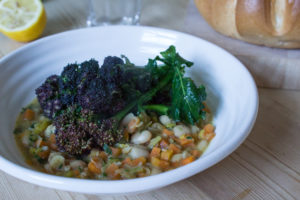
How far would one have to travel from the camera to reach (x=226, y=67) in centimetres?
133

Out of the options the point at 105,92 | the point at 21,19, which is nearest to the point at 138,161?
the point at 105,92

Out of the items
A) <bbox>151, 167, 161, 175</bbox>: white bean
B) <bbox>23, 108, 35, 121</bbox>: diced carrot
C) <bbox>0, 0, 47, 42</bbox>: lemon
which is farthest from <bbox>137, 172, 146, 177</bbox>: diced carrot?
<bbox>0, 0, 47, 42</bbox>: lemon

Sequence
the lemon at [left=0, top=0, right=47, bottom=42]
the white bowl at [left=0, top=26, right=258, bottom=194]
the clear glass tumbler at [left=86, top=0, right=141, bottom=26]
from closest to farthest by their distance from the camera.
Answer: the white bowl at [left=0, top=26, right=258, bottom=194], the lemon at [left=0, top=0, right=47, bottom=42], the clear glass tumbler at [left=86, top=0, right=141, bottom=26]

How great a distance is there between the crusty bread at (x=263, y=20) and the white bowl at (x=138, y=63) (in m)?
0.26

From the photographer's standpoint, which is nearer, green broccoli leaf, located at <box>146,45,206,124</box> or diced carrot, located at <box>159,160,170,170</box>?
diced carrot, located at <box>159,160,170,170</box>

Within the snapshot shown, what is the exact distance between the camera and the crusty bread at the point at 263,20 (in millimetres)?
1480

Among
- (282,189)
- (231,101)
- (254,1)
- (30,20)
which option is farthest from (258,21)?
(30,20)

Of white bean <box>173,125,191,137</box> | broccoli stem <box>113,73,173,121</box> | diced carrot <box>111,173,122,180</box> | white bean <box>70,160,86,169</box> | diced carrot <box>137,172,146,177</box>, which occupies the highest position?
broccoli stem <box>113,73,173,121</box>

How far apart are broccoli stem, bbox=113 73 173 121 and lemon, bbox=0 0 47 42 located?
0.91 meters

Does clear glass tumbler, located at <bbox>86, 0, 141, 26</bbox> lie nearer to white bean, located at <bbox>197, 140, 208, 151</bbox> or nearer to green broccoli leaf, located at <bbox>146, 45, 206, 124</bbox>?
green broccoli leaf, located at <bbox>146, 45, 206, 124</bbox>

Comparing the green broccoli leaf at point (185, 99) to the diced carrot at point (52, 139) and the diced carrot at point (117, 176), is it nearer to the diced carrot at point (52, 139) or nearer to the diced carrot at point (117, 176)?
the diced carrot at point (117, 176)

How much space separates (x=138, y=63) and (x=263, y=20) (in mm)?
593

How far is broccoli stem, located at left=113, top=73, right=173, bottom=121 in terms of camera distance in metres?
1.24

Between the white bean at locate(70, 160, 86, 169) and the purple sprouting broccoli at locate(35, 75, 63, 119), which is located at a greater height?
the purple sprouting broccoli at locate(35, 75, 63, 119)
